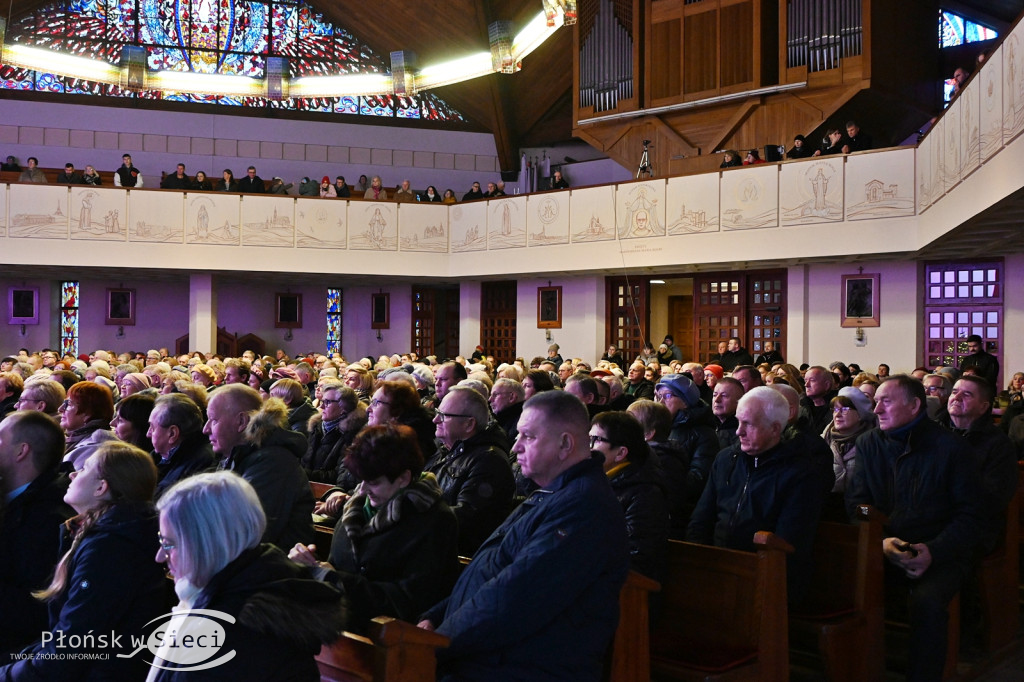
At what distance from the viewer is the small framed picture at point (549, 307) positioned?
744 inches

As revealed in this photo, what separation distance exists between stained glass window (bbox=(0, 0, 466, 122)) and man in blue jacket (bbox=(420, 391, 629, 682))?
1975cm

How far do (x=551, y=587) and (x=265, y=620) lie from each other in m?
0.87

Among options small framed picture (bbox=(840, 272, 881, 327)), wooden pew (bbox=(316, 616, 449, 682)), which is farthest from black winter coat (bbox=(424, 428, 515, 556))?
small framed picture (bbox=(840, 272, 881, 327))

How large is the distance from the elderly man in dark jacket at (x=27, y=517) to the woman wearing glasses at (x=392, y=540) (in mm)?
971

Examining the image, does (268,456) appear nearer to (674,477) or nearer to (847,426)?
(674,477)

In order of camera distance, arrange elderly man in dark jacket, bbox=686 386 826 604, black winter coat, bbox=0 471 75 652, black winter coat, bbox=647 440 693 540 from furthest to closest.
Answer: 1. black winter coat, bbox=647 440 693 540
2. elderly man in dark jacket, bbox=686 386 826 604
3. black winter coat, bbox=0 471 75 652

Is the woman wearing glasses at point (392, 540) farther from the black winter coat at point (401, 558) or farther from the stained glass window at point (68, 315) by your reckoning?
the stained glass window at point (68, 315)

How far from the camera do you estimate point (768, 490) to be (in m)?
4.14

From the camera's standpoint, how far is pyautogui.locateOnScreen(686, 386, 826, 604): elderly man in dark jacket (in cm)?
407

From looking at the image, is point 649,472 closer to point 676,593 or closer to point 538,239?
point 676,593

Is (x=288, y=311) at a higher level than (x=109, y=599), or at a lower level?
higher

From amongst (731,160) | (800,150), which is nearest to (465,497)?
(800,150)

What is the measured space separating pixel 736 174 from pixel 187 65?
1359 cm

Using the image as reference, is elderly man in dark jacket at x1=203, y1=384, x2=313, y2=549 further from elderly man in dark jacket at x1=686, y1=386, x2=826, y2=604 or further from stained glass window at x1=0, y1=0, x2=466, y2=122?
stained glass window at x1=0, y1=0, x2=466, y2=122
